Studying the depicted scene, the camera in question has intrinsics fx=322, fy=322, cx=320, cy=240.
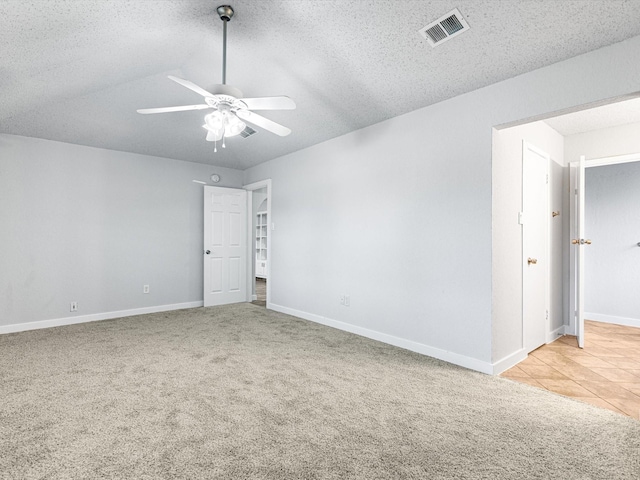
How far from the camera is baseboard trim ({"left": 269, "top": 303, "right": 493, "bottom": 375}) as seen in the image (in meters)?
2.88

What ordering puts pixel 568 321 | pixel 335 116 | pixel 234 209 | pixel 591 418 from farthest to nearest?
pixel 234 209
pixel 568 321
pixel 335 116
pixel 591 418

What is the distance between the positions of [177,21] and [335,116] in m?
1.87

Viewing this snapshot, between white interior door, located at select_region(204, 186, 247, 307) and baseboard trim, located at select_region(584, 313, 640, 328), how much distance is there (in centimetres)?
563

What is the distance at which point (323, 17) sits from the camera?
2.40 metres

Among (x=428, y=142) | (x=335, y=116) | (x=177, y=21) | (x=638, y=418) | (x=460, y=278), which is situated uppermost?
(x=177, y=21)

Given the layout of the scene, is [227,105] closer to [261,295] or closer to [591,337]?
[591,337]

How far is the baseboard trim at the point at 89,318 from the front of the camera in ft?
13.5

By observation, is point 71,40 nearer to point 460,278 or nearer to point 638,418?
point 460,278

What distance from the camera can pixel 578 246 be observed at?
11.5 ft

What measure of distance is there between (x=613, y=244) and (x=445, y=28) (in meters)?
4.41

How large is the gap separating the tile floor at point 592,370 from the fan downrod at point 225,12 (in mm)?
3721

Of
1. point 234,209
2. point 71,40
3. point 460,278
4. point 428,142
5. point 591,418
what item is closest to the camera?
point 591,418

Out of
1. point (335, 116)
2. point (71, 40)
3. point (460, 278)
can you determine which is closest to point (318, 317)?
point (460, 278)

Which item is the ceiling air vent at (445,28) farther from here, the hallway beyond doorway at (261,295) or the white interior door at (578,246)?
the hallway beyond doorway at (261,295)
